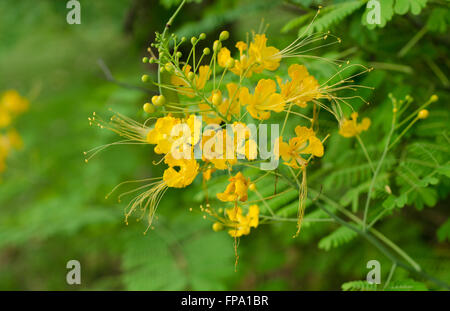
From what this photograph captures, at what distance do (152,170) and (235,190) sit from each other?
117 inches

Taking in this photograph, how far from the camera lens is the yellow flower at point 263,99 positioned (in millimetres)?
1048

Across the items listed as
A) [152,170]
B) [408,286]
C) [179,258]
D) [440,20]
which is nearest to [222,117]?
[408,286]

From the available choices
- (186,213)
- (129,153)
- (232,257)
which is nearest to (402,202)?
(232,257)

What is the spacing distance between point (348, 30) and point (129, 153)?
2.36m

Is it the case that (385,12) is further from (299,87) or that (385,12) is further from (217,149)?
(217,149)

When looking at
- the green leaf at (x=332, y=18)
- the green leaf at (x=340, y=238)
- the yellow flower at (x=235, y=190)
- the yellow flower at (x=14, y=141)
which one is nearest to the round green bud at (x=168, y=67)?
the yellow flower at (x=235, y=190)

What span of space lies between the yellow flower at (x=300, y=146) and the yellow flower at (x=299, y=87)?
76mm

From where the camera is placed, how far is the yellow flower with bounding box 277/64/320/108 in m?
1.09

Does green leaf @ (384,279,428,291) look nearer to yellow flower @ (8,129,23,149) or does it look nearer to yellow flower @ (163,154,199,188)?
yellow flower @ (163,154,199,188)

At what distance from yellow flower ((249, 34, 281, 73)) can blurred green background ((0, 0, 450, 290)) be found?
→ 0.79 feet

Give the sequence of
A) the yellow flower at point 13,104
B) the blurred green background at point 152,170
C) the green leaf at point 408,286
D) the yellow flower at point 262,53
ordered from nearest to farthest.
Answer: the yellow flower at point 262,53
the green leaf at point 408,286
the blurred green background at point 152,170
the yellow flower at point 13,104

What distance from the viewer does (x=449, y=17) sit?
1.55m

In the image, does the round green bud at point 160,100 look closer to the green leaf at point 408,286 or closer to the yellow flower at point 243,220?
the yellow flower at point 243,220

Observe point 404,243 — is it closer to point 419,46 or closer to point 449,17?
point 419,46
